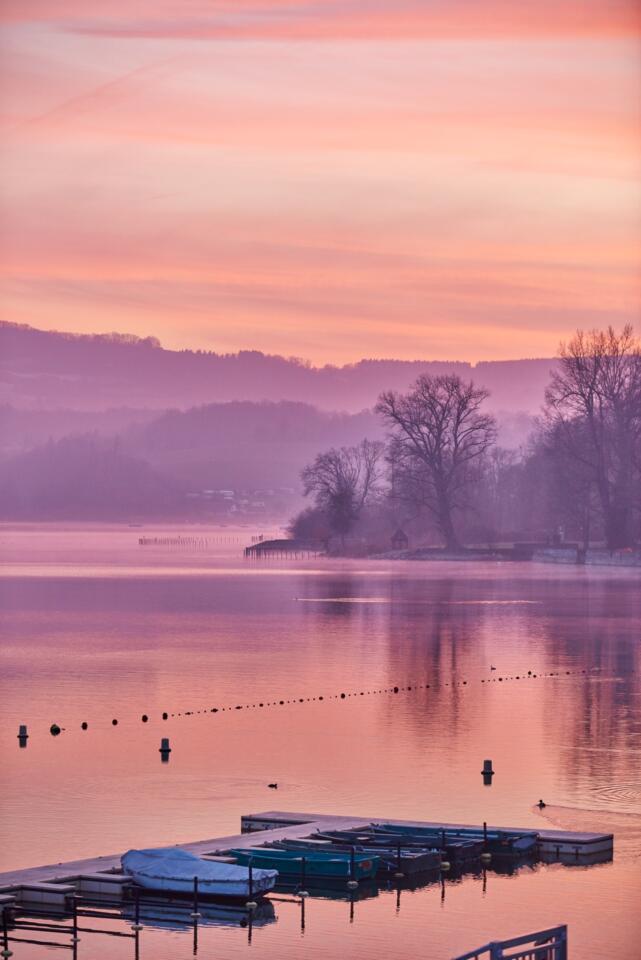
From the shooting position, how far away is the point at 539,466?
19225 cm

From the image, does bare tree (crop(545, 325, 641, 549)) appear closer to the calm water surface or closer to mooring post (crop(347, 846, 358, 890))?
the calm water surface

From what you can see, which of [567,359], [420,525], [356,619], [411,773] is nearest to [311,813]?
[411,773]

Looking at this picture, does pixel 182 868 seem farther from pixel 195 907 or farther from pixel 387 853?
pixel 387 853

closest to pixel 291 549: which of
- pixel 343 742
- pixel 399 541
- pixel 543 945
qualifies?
pixel 399 541

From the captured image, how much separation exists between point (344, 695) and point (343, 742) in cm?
994

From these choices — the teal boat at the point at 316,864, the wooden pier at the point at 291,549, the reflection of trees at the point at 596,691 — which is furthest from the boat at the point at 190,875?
the wooden pier at the point at 291,549

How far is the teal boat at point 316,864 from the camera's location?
27.1 meters

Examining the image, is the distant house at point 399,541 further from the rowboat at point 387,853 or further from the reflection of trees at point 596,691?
the rowboat at point 387,853

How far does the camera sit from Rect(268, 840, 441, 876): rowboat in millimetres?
27578

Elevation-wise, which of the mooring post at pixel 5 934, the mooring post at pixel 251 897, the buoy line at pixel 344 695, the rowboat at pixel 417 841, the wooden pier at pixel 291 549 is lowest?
the mooring post at pixel 5 934

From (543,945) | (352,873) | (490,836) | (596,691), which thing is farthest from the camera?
(596,691)

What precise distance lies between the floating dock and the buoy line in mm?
13558

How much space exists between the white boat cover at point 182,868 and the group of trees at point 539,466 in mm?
114114

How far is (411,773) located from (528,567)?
112 m
